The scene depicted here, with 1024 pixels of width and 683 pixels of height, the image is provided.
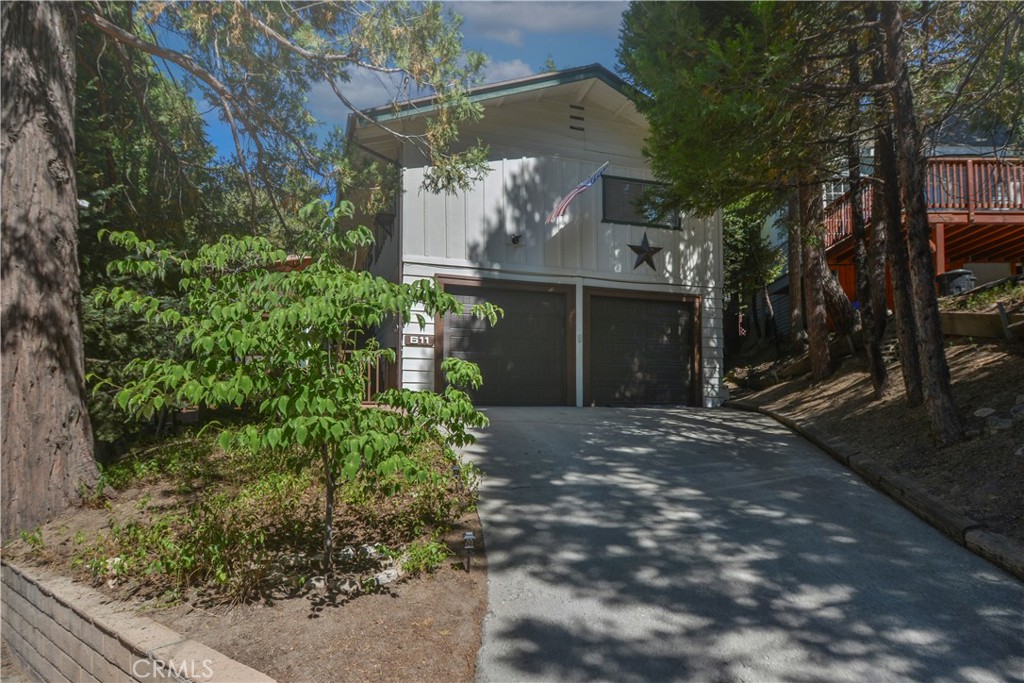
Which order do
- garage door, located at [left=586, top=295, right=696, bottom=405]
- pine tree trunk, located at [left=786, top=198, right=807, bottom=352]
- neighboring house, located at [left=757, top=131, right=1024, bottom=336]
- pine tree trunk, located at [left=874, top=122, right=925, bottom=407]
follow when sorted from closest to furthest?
1. pine tree trunk, located at [left=874, top=122, right=925, bottom=407]
2. neighboring house, located at [left=757, top=131, right=1024, bottom=336]
3. garage door, located at [left=586, top=295, right=696, bottom=405]
4. pine tree trunk, located at [left=786, top=198, right=807, bottom=352]

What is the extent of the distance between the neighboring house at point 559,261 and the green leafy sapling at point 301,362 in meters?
6.37

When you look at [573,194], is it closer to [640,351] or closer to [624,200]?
[624,200]

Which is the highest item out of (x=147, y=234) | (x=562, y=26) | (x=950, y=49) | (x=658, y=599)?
(x=562, y=26)

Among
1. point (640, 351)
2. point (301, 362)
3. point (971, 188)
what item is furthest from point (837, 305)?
point (301, 362)

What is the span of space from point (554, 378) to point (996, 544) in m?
7.86

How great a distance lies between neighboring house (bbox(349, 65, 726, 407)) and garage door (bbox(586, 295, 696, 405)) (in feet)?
0.08

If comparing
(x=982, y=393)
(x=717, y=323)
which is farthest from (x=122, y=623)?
(x=717, y=323)

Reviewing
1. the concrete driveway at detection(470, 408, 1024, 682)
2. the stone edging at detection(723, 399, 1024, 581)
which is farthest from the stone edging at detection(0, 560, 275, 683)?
the stone edging at detection(723, 399, 1024, 581)

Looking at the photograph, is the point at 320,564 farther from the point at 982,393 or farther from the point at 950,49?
the point at 950,49

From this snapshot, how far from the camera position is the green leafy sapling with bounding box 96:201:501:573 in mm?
3701

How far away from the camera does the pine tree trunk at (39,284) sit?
5.64 meters

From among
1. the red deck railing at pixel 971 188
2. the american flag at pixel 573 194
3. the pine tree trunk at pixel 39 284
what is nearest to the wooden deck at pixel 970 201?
the red deck railing at pixel 971 188

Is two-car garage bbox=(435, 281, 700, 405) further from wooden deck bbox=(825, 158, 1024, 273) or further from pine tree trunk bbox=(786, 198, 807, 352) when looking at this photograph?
wooden deck bbox=(825, 158, 1024, 273)

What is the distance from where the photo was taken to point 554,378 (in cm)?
1215
